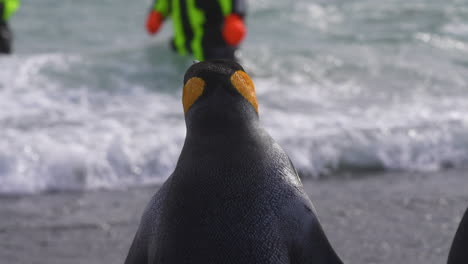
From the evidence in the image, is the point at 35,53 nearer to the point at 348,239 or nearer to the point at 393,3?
the point at 393,3

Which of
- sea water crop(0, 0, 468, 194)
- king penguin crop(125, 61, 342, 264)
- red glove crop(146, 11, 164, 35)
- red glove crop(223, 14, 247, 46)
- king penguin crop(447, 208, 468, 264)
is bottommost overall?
sea water crop(0, 0, 468, 194)

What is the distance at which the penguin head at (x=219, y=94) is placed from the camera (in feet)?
8.21

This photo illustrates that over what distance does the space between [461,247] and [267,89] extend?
5.11 m

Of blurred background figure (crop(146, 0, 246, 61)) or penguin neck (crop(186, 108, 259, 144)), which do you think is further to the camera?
blurred background figure (crop(146, 0, 246, 61))

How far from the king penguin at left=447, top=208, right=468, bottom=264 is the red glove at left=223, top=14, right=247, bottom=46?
4.05 meters

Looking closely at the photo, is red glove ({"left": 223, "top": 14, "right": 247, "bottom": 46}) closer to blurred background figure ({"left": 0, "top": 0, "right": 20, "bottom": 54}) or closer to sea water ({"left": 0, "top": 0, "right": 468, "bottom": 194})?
sea water ({"left": 0, "top": 0, "right": 468, "bottom": 194})

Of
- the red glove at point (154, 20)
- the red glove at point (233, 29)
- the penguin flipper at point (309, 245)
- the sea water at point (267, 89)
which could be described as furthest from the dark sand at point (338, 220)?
the red glove at point (154, 20)

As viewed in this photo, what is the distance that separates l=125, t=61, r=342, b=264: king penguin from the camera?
2336mm

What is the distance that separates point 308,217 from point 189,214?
1.12ft

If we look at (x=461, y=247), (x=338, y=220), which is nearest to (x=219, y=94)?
(x=461, y=247)

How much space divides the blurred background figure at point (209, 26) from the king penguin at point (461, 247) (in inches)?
160

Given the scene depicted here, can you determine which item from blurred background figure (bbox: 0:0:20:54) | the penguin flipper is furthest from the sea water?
the penguin flipper

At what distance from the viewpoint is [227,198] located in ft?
7.80

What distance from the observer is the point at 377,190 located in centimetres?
480
